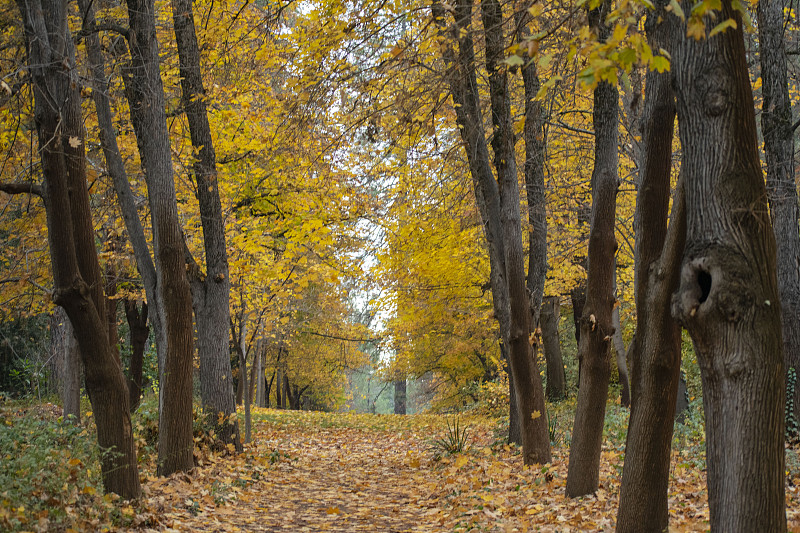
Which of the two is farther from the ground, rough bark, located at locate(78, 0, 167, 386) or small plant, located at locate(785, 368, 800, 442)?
rough bark, located at locate(78, 0, 167, 386)

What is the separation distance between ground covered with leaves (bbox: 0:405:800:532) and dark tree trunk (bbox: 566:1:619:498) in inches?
33.5

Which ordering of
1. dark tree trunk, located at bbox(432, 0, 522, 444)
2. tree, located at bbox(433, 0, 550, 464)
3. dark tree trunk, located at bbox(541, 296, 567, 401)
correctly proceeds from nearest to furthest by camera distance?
dark tree trunk, located at bbox(432, 0, 522, 444) → tree, located at bbox(433, 0, 550, 464) → dark tree trunk, located at bbox(541, 296, 567, 401)

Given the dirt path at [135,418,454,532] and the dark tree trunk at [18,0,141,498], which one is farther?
the dirt path at [135,418,454,532]

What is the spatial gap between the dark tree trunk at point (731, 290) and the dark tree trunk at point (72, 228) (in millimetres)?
5055

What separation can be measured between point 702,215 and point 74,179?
5559 mm

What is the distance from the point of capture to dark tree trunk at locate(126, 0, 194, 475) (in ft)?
25.8

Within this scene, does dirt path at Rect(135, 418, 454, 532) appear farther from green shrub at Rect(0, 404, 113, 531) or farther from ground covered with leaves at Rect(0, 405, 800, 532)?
green shrub at Rect(0, 404, 113, 531)

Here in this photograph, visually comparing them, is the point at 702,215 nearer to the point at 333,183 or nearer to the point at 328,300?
the point at 333,183

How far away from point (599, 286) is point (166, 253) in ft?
16.9

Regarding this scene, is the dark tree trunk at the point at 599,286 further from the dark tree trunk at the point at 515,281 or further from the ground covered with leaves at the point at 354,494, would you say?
the dark tree trunk at the point at 515,281

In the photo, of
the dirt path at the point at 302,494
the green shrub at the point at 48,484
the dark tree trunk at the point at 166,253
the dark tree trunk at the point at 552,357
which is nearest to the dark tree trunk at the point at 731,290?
the dirt path at the point at 302,494

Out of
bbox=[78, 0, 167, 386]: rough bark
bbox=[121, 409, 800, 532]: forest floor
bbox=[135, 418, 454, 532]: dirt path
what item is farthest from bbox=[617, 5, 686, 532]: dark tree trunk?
bbox=[78, 0, 167, 386]: rough bark

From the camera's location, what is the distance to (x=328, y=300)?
21.6m

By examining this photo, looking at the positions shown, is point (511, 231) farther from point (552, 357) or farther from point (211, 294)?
point (552, 357)
